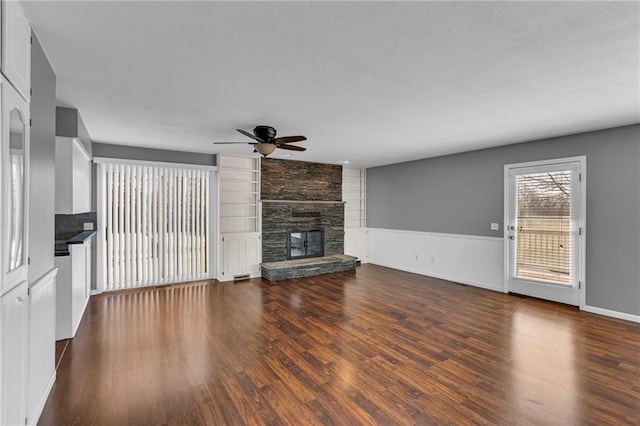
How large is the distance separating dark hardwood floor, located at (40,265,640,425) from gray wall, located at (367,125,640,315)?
0.56 metres

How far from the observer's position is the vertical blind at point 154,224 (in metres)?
5.27

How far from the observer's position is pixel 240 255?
20.9 ft

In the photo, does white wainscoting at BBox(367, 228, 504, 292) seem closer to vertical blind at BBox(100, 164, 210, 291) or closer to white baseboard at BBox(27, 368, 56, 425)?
vertical blind at BBox(100, 164, 210, 291)

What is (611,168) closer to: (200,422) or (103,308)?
(200,422)

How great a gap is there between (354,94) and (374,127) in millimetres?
1271

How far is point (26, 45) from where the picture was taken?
182cm

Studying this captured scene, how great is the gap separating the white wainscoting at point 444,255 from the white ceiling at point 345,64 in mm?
2419

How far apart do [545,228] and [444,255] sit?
6.24 ft

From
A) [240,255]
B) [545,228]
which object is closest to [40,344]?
[240,255]

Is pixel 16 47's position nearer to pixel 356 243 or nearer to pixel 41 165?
pixel 41 165

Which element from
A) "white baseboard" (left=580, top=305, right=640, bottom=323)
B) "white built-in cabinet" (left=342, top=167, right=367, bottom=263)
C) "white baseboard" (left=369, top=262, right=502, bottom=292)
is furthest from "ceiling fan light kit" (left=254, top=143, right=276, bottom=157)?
"white baseboard" (left=580, top=305, right=640, bottom=323)

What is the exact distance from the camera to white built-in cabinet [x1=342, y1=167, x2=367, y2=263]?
8.09m

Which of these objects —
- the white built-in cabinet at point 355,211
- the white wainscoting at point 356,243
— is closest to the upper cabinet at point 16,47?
the white built-in cabinet at point 355,211

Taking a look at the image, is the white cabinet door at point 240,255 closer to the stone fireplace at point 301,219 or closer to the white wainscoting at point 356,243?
the stone fireplace at point 301,219
